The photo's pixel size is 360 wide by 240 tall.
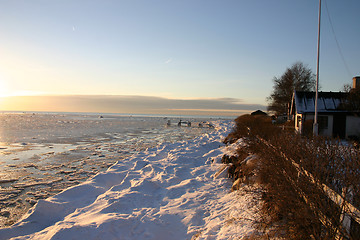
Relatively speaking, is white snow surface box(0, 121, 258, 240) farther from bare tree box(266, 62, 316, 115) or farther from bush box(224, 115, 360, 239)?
bare tree box(266, 62, 316, 115)

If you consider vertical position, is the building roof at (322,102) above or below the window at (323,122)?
above

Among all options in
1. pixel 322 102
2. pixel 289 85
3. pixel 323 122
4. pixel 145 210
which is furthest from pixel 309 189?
pixel 289 85

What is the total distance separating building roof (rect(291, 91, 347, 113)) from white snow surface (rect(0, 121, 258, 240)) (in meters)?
13.5

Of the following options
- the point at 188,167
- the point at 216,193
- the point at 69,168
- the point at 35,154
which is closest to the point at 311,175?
the point at 216,193

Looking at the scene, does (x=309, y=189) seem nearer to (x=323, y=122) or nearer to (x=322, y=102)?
(x=323, y=122)

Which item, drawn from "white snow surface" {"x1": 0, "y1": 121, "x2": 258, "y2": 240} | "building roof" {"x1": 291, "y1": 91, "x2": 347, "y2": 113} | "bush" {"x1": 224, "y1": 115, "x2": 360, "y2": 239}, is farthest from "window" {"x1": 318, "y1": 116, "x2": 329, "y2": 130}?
"bush" {"x1": 224, "y1": 115, "x2": 360, "y2": 239}

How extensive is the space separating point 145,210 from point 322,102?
19.2 metres

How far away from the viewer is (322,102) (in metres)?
20.2

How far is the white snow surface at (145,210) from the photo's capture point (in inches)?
229

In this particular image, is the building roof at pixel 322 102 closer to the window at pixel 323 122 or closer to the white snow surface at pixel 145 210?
the window at pixel 323 122

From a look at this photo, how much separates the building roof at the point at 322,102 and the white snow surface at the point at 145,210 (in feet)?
44.3

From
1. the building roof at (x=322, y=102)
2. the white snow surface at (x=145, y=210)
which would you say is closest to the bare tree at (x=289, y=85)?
the building roof at (x=322, y=102)

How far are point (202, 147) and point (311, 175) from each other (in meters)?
15.0

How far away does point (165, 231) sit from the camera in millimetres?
6156
